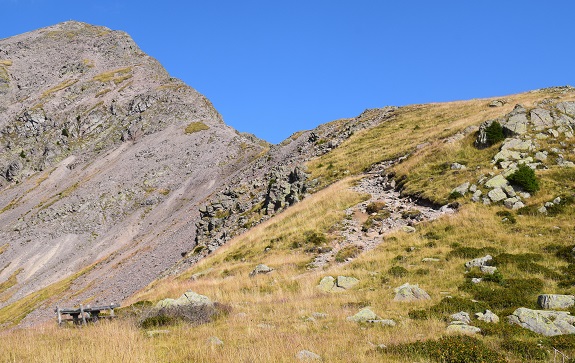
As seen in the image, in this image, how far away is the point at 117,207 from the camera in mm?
92812

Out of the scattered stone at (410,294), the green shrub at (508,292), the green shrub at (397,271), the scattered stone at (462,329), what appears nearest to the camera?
the scattered stone at (462,329)

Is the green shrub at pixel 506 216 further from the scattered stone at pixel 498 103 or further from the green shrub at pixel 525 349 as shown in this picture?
the scattered stone at pixel 498 103

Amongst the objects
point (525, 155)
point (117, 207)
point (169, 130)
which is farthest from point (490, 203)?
point (169, 130)

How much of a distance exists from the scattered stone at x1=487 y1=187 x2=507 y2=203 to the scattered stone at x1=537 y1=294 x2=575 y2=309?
13.9 meters

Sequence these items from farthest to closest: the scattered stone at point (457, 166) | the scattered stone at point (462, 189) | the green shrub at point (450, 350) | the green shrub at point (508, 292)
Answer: the scattered stone at point (457, 166) < the scattered stone at point (462, 189) < the green shrub at point (508, 292) < the green shrub at point (450, 350)

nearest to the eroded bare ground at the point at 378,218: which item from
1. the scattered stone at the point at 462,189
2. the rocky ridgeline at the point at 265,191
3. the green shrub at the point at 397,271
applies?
the scattered stone at the point at 462,189

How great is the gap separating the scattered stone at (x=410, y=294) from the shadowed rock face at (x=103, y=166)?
39.4 meters

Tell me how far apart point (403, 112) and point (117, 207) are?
66.4 metres

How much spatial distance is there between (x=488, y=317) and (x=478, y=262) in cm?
651

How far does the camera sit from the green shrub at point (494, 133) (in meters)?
35.7

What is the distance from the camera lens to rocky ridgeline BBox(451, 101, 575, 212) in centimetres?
2744

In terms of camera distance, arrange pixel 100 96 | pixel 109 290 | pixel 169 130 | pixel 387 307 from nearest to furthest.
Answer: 1. pixel 387 307
2. pixel 109 290
3. pixel 169 130
4. pixel 100 96

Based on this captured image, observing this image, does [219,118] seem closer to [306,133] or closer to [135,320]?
[306,133]

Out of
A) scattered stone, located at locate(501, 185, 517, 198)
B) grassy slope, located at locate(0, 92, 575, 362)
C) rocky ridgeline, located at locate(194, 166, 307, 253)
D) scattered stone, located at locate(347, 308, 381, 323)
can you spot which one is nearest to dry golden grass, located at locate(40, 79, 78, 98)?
rocky ridgeline, located at locate(194, 166, 307, 253)
